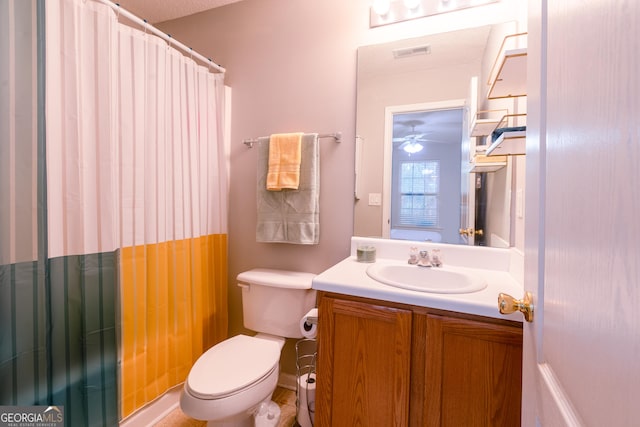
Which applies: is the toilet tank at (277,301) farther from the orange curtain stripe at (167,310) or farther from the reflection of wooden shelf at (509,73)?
the reflection of wooden shelf at (509,73)

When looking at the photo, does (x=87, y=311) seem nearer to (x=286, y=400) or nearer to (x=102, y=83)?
(x=102, y=83)

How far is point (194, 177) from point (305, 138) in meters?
0.69

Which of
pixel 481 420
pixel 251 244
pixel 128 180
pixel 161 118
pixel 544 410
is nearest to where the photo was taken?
pixel 544 410

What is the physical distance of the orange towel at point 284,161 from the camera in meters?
1.64

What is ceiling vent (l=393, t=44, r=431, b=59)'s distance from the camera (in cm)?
147

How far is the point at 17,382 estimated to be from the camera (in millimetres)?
978

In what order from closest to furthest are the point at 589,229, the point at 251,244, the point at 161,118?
1. the point at 589,229
2. the point at 161,118
3. the point at 251,244

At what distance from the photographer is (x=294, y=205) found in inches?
66.0

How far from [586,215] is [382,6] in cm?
158

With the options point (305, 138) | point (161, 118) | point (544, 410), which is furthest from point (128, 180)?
point (544, 410)

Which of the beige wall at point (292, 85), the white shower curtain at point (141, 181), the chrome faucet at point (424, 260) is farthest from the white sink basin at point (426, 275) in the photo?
the white shower curtain at point (141, 181)

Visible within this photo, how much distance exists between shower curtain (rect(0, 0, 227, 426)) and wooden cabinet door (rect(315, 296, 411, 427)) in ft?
2.97

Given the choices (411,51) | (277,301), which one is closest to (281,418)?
(277,301)

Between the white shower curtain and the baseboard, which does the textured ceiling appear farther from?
the baseboard
